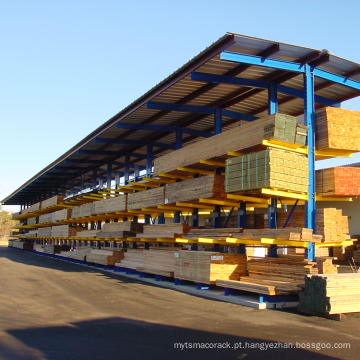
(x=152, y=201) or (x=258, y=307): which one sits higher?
(x=152, y=201)

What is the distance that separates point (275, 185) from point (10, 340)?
286 inches

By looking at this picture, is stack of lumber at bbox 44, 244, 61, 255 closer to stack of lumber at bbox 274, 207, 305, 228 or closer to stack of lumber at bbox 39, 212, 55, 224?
stack of lumber at bbox 39, 212, 55, 224

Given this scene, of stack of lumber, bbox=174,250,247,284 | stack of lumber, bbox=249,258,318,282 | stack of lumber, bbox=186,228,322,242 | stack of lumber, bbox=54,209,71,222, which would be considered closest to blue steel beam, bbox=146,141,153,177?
stack of lumber, bbox=186,228,322,242

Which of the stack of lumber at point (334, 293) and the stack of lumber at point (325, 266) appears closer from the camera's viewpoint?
the stack of lumber at point (334, 293)

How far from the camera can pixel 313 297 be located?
9352 millimetres

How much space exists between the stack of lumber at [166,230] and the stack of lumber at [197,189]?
3.20 feet

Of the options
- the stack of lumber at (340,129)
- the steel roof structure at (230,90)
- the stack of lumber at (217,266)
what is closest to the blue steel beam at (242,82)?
the steel roof structure at (230,90)

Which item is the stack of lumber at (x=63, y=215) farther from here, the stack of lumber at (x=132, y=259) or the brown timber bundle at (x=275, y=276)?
the brown timber bundle at (x=275, y=276)

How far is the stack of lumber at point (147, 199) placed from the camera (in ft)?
55.0

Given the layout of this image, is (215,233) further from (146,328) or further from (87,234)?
(87,234)

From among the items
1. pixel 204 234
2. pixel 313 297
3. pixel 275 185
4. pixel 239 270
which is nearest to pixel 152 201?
pixel 204 234

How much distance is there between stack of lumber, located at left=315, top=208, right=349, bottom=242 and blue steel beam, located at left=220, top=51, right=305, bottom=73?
4722mm

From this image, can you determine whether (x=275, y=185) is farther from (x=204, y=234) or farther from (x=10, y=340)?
(x=10, y=340)

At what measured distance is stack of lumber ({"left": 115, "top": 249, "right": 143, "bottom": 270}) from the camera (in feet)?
60.0
